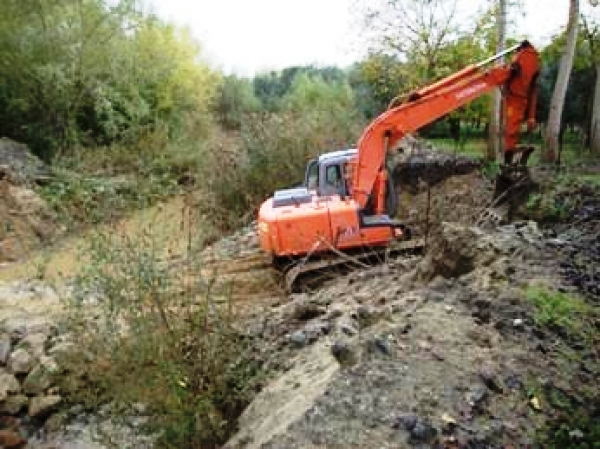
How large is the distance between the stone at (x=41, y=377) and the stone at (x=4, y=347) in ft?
1.75

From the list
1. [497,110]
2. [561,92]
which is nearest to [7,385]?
[561,92]

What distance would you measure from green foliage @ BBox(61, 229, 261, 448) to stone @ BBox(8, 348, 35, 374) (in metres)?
2.94

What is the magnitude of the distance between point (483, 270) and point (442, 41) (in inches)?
713

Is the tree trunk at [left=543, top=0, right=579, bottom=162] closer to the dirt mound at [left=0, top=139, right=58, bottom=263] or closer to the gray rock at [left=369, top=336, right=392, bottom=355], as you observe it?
the dirt mound at [left=0, top=139, right=58, bottom=263]

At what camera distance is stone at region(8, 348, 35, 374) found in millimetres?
8695

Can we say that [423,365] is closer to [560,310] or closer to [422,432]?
[422,432]

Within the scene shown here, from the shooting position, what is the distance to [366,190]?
991cm

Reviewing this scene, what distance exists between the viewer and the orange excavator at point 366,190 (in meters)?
9.68

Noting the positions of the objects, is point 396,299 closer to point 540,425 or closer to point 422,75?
point 540,425

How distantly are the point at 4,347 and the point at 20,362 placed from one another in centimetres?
41

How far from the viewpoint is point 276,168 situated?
51.7 feet

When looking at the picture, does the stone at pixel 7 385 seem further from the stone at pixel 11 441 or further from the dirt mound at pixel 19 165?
the dirt mound at pixel 19 165

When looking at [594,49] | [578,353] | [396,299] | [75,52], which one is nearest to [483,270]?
[396,299]

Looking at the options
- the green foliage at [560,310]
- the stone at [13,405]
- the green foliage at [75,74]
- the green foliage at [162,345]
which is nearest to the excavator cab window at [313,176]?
the stone at [13,405]
